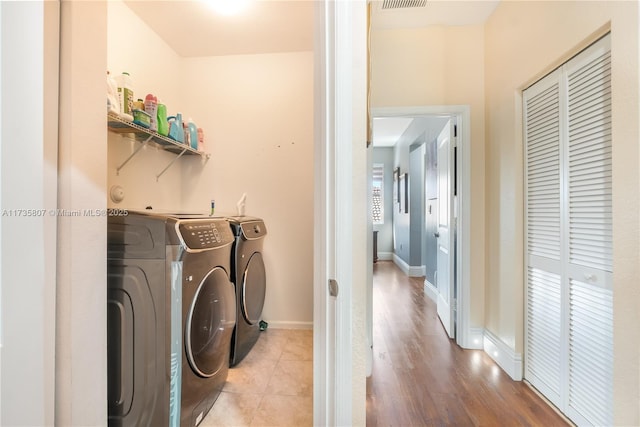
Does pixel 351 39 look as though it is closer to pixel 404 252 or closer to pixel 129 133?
pixel 129 133

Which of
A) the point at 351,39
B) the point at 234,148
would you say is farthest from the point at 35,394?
the point at 234,148

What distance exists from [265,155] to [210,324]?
1.57 metres

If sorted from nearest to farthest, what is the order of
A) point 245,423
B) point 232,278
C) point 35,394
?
1. point 35,394
2. point 245,423
3. point 232,278

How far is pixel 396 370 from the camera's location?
6.02 feet

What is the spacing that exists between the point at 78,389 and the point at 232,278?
88cm

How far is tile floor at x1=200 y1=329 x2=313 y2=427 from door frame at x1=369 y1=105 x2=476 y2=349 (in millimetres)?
1294

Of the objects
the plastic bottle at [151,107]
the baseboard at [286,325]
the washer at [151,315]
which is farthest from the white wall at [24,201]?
the baseboard at [286,325]

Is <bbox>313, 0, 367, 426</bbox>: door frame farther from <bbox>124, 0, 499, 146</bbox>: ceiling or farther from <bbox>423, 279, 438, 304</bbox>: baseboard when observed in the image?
<bbox>423, 279, 438, 304</bbox>: baseboard

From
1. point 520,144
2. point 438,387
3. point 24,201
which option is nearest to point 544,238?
point 520,144

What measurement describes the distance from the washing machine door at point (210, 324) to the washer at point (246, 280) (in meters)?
0.20

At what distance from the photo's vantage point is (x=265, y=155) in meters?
2.46

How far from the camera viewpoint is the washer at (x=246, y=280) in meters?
1.76

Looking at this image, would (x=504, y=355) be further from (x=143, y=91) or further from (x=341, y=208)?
(x=143, y=91)

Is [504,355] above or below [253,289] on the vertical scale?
below
